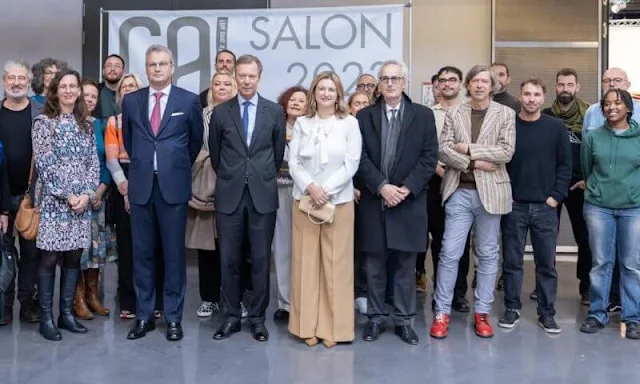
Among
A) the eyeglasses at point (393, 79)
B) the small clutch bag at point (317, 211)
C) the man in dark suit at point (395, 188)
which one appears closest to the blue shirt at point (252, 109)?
the small clutch bag at point (317, 211)

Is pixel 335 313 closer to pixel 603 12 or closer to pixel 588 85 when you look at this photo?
pixel 588 85

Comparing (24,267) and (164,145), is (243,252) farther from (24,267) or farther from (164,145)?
(24,267)

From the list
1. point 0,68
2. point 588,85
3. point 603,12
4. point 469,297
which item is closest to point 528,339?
point 469,297

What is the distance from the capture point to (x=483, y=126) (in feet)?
13.0

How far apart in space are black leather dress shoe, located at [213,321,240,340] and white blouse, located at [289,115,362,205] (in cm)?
90

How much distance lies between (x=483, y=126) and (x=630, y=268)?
49.5 inches

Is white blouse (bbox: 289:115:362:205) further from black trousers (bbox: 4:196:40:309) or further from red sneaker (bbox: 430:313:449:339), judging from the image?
black trousers (bbox: 4:196:40:309)

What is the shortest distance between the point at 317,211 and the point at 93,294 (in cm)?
176

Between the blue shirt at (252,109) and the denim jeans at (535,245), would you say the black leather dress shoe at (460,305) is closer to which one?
the denim jeans at (535,245)

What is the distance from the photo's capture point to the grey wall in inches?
280

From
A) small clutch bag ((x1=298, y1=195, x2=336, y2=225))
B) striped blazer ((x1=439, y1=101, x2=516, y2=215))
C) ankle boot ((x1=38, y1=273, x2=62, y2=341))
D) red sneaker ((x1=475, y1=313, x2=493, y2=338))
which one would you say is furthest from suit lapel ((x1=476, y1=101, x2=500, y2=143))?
ankle boot ((x1=38, y1=273, x2=62, y2=341))

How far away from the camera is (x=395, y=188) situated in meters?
3.79

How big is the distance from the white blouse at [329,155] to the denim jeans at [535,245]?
1.05 m

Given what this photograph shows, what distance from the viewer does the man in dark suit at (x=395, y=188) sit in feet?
12.6
